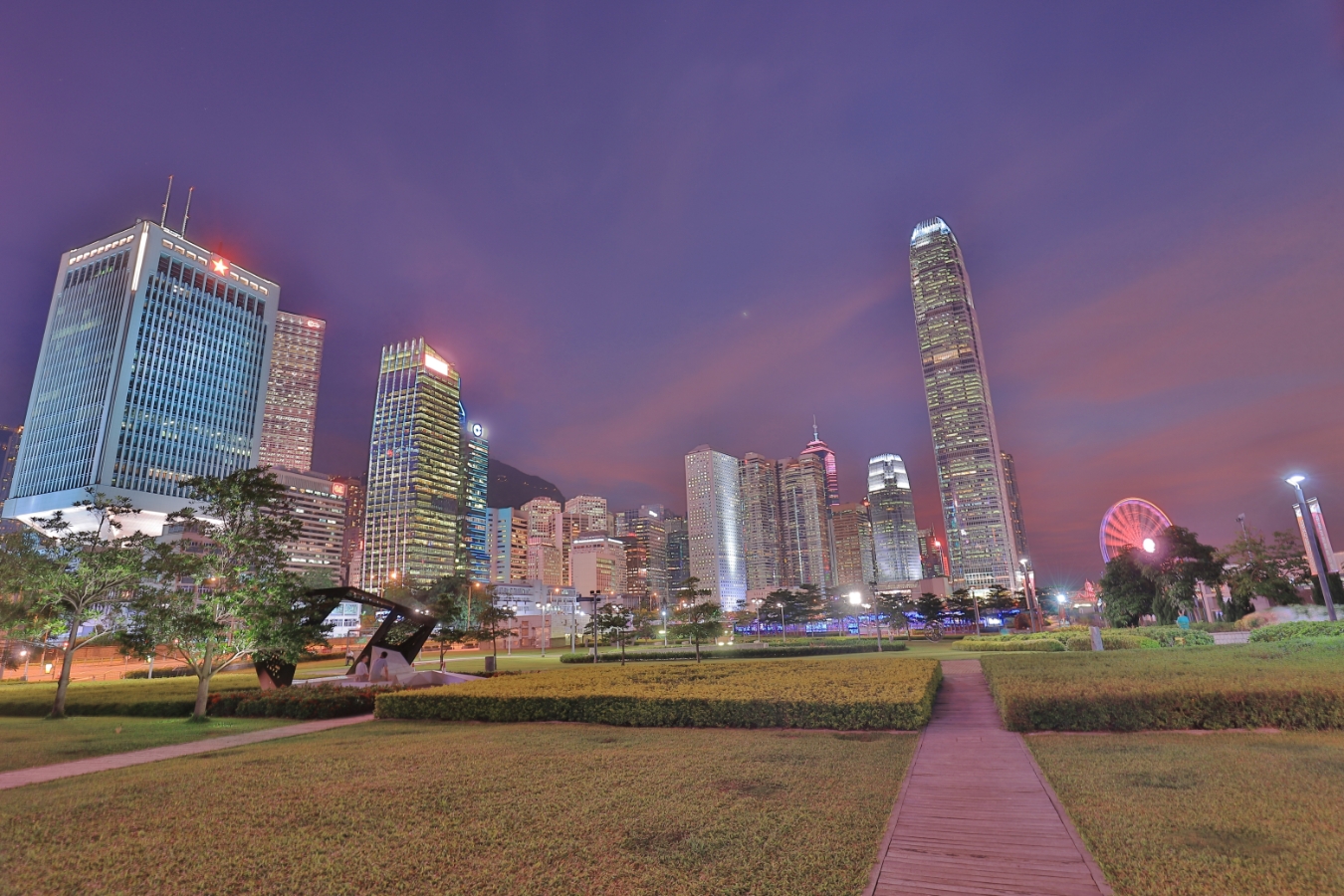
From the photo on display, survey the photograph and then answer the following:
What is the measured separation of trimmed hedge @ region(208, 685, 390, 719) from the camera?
2194 cm

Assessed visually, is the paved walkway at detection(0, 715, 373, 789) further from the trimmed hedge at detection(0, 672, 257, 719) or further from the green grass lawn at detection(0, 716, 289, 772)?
the trimmed hedge at detection(0, 672, 257, 719)

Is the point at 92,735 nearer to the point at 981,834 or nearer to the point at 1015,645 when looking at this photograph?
the point at 981,834

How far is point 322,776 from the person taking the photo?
11984mm

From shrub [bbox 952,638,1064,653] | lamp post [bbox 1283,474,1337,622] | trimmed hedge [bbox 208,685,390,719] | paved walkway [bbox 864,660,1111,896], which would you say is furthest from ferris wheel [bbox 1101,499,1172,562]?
trimmed hedge [bbox 208,685,390,719]

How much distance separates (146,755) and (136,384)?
125 metres

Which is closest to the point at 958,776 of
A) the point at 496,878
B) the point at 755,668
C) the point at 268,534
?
the point at 496,878

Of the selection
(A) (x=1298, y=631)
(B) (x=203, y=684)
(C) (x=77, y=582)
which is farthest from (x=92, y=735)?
(A) (x=1298, y=631)

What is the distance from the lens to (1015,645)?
3988 cm

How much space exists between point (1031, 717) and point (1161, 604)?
47546 mm

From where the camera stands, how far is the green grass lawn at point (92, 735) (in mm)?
15609

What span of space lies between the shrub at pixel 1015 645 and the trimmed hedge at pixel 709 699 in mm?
18115

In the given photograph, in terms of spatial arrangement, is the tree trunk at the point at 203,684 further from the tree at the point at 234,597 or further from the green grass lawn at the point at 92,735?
the green grass lawn at the point at 92,735

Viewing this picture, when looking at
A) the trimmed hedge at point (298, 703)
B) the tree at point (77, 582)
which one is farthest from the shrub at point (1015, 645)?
the tree at point (77, 582)

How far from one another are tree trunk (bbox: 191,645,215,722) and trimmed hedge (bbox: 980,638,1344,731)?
83.2 ft
